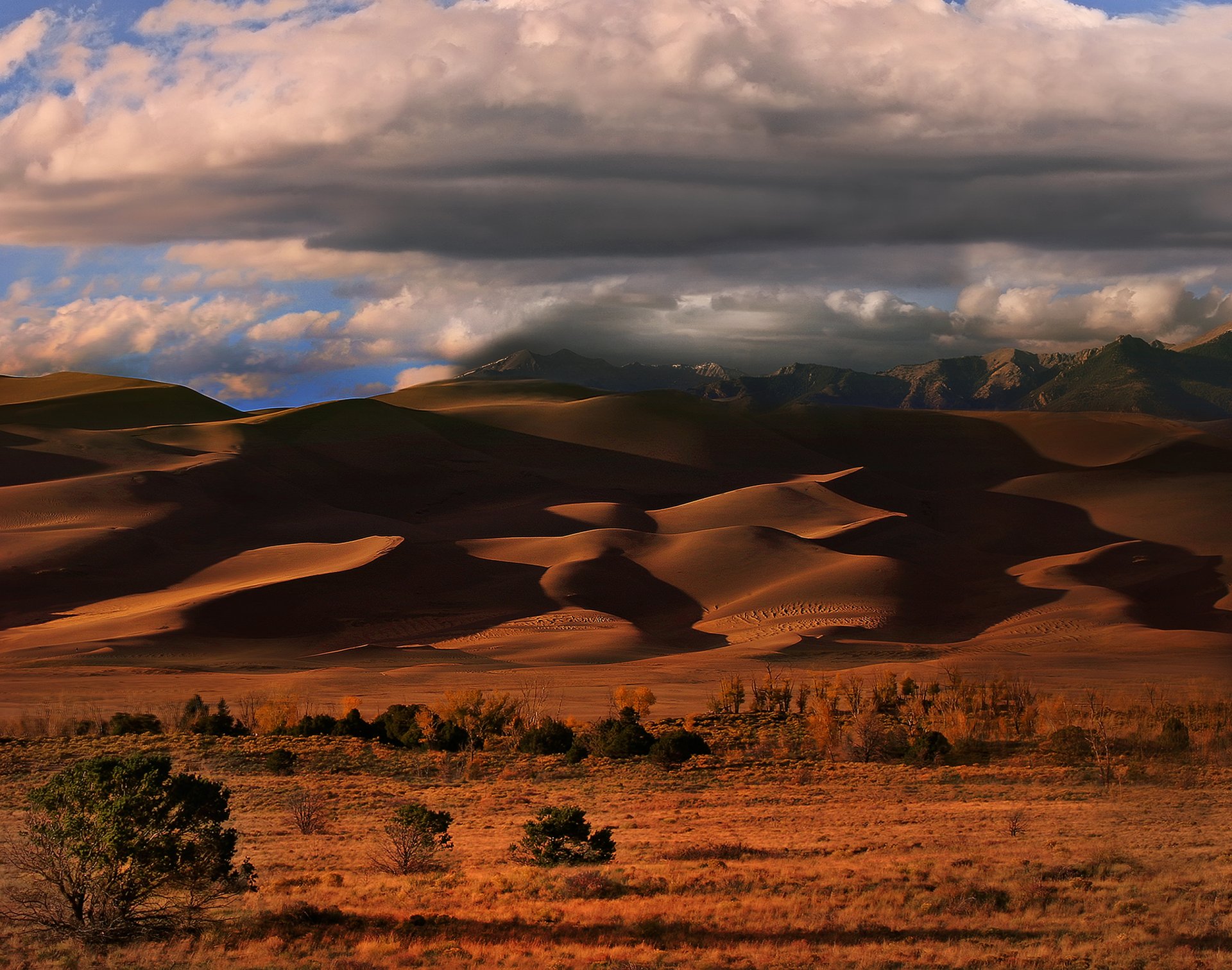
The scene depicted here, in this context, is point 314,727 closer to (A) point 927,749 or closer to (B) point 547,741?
(B) point 547,741

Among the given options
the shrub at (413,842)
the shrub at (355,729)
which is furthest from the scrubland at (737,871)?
the shrub at (355,729)

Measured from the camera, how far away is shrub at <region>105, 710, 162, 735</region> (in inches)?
1678

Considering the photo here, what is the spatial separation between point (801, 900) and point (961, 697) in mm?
35436

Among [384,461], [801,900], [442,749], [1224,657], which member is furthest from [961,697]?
[384,461]

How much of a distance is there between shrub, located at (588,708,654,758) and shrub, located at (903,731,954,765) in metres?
8.19

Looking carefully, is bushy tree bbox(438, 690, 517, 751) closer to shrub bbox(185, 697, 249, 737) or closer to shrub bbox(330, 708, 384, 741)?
shrub bbox(330, 708, 384, 741)

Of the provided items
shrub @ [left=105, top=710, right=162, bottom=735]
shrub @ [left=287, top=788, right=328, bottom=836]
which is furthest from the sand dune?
shrub @ [left=287, top=788, right=328, bottom=836]

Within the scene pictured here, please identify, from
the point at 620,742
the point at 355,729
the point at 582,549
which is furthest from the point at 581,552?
the point at 620,742

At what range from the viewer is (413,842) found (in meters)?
21.8

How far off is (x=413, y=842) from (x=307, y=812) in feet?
18.6

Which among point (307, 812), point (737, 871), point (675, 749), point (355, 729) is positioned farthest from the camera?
point (355, 729)

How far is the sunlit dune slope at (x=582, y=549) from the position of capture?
78.6 metres

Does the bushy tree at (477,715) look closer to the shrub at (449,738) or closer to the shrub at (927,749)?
the shrub at (449,738)

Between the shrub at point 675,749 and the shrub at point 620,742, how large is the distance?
16.4 inches
